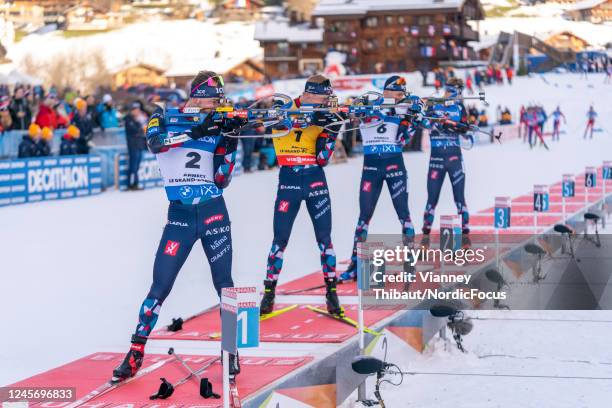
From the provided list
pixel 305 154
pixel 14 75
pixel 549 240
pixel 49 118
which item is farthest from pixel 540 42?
pixel 305 154

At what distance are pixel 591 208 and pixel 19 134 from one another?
42.0 ft

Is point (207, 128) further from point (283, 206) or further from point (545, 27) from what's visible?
point (545, 27)

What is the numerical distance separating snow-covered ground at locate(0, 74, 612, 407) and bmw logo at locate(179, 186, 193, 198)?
2.04 metres

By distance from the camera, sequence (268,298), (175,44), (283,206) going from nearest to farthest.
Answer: (283,206) → (268,298) → (175,44)

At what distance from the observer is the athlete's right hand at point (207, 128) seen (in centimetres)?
754

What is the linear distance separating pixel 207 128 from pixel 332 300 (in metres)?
3.04

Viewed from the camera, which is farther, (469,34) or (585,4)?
(469,34)

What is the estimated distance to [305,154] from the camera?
32.6 ft

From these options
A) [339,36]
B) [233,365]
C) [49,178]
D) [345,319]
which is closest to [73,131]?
[49,178]

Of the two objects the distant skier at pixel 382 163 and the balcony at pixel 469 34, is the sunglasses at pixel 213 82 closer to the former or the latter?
the distant skier at pixel 382 163

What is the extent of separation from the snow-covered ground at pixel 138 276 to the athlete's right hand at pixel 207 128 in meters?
2.54

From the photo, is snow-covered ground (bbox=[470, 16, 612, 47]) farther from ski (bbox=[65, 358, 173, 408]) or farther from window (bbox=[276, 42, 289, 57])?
ski (bbox=[65, 358, 173, 408])

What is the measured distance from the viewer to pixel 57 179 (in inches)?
923

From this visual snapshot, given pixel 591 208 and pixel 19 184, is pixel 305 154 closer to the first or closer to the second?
pixel 591 208
